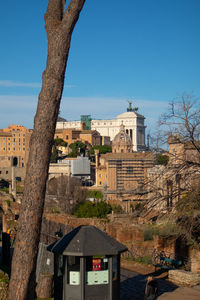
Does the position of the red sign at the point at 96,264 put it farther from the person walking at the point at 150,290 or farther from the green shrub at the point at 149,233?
the green shrub at the point at 149,233

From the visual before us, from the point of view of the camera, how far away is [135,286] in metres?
10.4

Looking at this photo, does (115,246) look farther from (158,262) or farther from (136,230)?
(136,230)

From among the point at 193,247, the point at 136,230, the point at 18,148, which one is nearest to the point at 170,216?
the point at 193,247

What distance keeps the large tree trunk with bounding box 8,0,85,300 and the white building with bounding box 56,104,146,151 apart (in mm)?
144856

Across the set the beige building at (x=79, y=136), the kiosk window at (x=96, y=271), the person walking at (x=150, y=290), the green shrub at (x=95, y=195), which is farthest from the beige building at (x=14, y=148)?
the kiosk window at (x=96, y=271)

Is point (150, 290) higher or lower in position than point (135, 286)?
higher

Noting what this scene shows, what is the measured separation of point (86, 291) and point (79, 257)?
1.80ft

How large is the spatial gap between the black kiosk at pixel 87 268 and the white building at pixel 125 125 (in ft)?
476

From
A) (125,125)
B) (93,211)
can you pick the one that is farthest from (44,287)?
(125,125)

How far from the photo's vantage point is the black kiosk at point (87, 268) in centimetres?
703

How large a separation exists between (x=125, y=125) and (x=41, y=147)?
151348 mm

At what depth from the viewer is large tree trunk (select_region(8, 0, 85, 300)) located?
22.3ft

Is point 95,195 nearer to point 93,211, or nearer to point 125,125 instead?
point 93,211

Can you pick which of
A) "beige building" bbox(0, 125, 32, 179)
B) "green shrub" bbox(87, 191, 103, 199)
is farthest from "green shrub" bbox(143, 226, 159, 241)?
"beige building" bbox(0, 125, 32, 179)
